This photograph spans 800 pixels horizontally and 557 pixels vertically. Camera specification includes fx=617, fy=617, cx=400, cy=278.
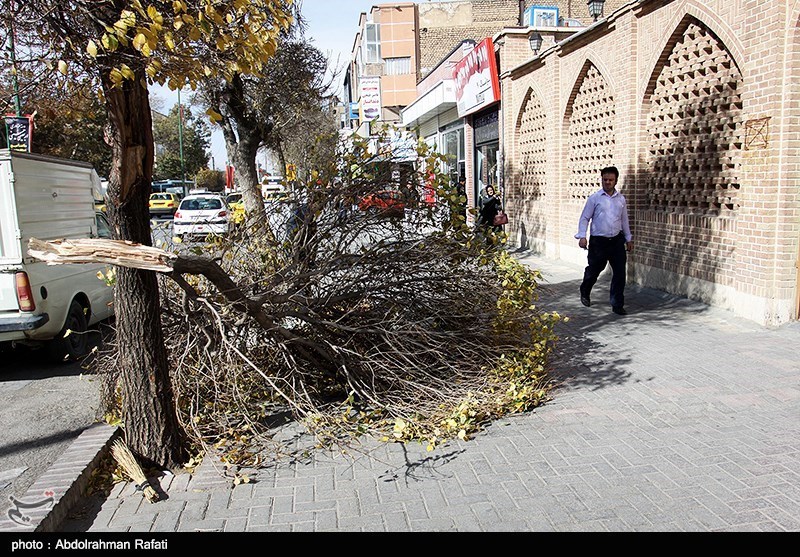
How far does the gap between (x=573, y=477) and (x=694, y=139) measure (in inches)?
249

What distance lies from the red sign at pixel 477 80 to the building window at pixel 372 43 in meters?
26.7

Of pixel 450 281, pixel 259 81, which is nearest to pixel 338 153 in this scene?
pixel 450 281

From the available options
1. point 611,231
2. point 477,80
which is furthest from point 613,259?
point 477,80

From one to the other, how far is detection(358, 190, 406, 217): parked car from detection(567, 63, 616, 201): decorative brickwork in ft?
21.7

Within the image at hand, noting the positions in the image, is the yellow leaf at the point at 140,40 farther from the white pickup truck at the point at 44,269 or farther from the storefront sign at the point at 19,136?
the storefront sign at the point at 19,136

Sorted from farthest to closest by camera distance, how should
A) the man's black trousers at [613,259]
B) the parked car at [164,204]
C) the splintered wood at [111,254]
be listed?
the parked car at [164,204], the man's black trousers at [613,259], the splintered wood at [111,254]

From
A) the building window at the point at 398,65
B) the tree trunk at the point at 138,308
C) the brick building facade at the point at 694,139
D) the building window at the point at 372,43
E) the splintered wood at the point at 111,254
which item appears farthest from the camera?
the building window at the point at 372,43

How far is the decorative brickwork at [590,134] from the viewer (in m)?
11.2

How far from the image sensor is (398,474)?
4.07 m

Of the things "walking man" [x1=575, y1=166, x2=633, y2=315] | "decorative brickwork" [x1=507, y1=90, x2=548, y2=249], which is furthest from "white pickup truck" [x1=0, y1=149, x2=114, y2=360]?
"decorative brickwork" [x1=507, y1=90, x2=548, y2=249]

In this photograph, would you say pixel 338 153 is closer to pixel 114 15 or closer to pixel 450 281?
pixel 450 281

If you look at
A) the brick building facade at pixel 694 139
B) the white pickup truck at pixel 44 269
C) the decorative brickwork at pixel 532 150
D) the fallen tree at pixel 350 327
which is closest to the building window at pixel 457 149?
the decorative brickwork at pixel 532 150

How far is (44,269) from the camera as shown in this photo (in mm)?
7191

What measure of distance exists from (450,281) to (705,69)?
5215 mm
